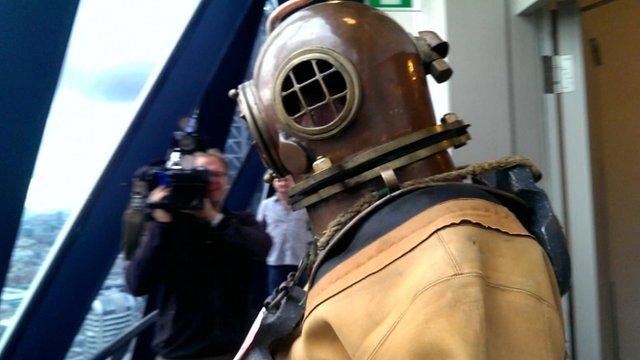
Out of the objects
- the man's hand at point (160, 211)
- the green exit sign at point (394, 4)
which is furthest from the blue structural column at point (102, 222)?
the green exit sign at point (394, 4)

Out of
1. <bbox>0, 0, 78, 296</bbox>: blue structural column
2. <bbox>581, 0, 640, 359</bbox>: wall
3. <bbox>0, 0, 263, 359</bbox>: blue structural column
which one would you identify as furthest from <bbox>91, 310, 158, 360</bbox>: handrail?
<bbox>581, 0, 640, 359</bbox>: wall

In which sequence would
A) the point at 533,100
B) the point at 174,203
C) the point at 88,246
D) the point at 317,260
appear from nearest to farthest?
1. the point at 317,260
2. the point at 533,100
3. the point at 174,203
4. the point at 88,246

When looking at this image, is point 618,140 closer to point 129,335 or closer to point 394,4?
point 394,4

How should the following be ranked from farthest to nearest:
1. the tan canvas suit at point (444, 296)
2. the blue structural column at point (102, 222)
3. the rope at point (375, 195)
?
the blue structural column at point (102, 222) < the rope at point (375, 195) < the tan canvas suit at point (444, 296)

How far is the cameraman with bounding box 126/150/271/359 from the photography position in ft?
7.11

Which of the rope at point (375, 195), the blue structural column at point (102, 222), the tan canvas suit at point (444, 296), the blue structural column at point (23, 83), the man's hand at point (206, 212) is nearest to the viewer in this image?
the tan canvas suit at point (444, 296)

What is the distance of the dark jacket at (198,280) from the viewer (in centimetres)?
216

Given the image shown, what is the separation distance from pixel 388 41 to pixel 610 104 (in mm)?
1560

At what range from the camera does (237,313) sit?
227 centimetres

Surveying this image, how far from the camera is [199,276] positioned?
2.23 m

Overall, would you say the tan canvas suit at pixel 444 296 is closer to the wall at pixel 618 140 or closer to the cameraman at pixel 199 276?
the cameraman at pixel 199 276

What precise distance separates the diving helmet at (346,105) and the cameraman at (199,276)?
1.06 m

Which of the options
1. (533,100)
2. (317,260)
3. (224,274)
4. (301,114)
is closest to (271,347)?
(317,260)

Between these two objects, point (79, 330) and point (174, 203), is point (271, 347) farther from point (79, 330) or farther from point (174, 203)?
point (79, 330)
